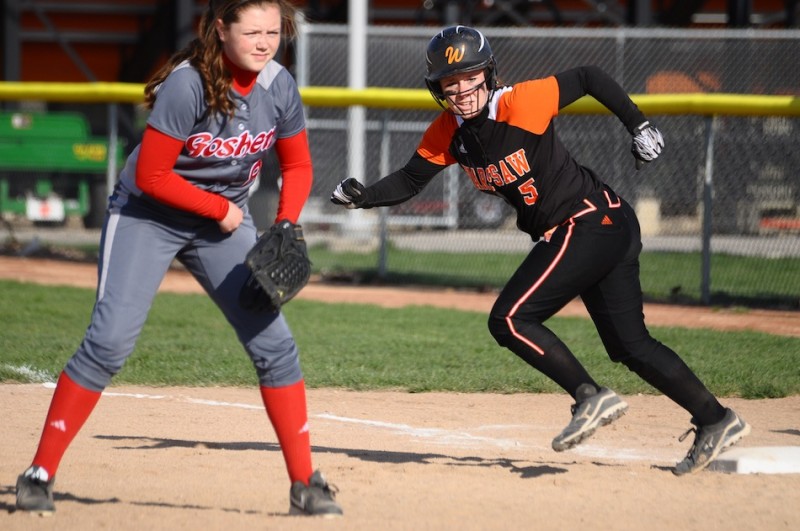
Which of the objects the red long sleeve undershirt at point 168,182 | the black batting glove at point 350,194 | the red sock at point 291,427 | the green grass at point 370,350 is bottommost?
the green grass at point 370,350

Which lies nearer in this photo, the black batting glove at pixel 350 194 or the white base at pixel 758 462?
the black batting glove at pixel 350 194

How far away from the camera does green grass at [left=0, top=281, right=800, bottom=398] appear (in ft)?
23.5

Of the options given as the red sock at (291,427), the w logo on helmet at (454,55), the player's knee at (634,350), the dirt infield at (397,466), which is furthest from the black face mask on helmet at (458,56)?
the dirt infield at (397,466)

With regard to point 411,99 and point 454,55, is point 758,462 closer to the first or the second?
point 454,55

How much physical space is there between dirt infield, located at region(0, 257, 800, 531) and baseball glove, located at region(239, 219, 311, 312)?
766 millimetres

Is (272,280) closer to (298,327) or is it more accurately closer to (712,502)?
(712,502)

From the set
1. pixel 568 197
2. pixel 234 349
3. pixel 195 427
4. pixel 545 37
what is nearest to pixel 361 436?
pixel 195 427

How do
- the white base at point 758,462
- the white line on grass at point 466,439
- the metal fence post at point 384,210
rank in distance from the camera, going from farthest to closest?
the metal fence post at point 384,210 < the white line on grass at point 466,439 < the white base at point 758,462

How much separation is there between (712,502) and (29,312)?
6734 mm

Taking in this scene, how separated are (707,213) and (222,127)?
7663mm

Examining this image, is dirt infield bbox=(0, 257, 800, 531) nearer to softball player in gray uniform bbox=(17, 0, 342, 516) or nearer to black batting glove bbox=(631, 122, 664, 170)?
softball player in gray uniform bbox=(17, 0, 342, 516)

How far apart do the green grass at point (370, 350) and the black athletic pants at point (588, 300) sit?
2.30m

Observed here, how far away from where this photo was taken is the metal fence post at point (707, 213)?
425 inches

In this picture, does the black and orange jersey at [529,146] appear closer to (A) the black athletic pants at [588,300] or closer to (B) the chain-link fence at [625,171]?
(A) the black athletic pants at [588,300]
